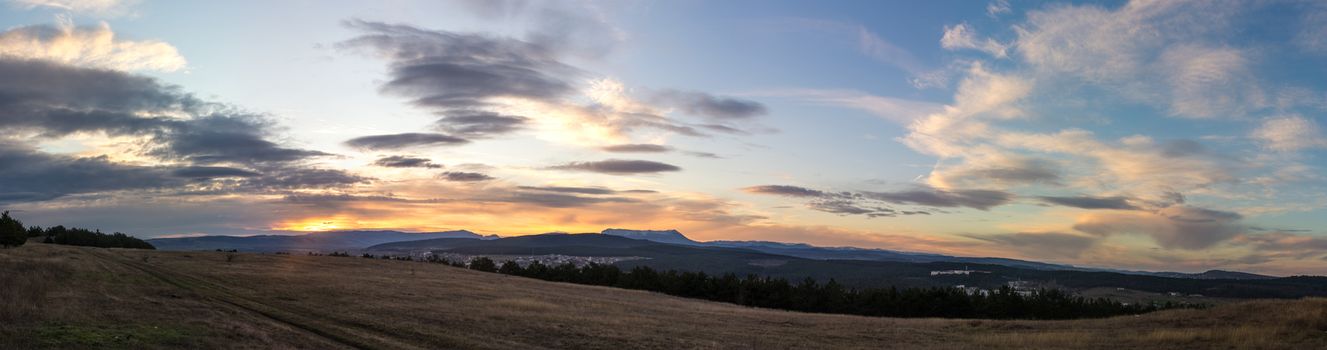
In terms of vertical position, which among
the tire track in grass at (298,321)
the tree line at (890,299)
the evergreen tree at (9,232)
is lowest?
the tree line at (890,299)

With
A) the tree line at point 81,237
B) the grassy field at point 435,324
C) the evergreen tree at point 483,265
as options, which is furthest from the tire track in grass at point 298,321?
the evergreen tree at point 483,265

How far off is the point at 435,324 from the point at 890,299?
59.0 m

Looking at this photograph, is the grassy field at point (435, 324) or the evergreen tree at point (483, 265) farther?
the evergreen tree at point (483, 265)

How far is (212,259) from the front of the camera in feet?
207

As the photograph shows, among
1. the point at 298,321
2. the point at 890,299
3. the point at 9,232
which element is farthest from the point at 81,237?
the point at 890,299

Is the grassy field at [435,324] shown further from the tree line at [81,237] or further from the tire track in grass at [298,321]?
the tree line at [81,237]

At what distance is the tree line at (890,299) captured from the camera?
72.9 m

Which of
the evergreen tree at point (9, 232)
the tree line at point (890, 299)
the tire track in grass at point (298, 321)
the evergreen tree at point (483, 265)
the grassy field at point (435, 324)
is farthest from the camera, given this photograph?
the evergreen tree at point (483, 265)

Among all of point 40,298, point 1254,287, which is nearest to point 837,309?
point 40,298

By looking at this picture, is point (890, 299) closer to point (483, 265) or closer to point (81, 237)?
point (483, 265)

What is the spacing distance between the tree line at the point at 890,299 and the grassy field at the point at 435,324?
34.2 metres

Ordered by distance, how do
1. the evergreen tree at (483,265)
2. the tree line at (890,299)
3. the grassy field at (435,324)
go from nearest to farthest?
1. the grassy field at (435,324)
2. the tree line at (890,299)
3. the evergreen tree at (483,265)

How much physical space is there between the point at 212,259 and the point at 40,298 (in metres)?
43.7

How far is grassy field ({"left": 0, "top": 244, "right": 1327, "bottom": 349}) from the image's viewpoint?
69.5 feet
